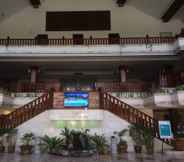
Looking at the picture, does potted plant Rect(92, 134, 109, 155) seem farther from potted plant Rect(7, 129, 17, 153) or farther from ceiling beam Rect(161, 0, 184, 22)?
ceiling beam Rect(161, 0, 184, 22)

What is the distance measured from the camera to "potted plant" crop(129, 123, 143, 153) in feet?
25.7

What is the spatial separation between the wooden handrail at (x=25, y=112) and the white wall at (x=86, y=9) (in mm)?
7431

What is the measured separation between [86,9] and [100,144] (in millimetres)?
10316

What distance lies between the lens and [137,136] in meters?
7.95

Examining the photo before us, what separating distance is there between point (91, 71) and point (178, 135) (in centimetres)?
803

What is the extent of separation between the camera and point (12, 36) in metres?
15.1

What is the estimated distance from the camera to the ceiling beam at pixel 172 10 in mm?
12687

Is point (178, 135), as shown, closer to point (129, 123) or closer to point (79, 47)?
point (129, 123)

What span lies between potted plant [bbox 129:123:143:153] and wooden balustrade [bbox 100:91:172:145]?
35cm

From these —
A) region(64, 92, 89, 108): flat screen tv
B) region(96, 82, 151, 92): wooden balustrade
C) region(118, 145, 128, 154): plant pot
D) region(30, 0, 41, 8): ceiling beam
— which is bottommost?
region(118, 145, 128, 154): plant pot

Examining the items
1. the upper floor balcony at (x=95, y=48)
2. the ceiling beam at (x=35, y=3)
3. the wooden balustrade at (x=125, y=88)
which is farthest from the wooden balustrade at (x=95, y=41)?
the ceiling beam at (x=35, y=3)

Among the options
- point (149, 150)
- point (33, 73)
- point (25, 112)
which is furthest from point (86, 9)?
point (149, 150)

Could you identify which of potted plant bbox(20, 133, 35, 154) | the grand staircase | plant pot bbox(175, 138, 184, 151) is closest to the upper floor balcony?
the grand staircase

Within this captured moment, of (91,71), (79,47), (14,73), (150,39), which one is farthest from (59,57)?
(150,39)
